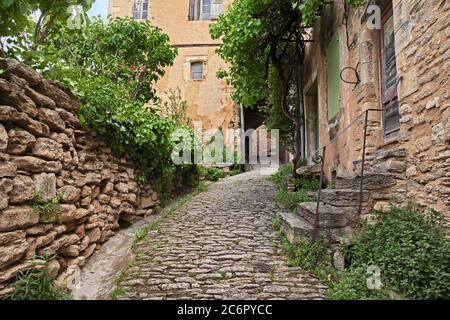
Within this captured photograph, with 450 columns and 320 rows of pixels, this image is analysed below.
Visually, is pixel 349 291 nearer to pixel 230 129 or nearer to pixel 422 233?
pixel 422 233

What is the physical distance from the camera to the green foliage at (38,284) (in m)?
2.22

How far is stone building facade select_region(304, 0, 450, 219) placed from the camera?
2.57 meters

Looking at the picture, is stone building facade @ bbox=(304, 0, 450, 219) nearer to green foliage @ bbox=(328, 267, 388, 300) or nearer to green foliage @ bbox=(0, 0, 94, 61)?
green foliage @ bbox=(328, 267, 388, 300)

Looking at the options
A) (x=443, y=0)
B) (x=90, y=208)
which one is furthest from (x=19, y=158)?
(x=443, y=0)

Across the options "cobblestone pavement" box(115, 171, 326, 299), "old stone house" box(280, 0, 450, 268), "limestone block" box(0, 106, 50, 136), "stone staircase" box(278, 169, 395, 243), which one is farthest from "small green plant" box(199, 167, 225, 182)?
"limestone block" box(0, 106, 50, 136)

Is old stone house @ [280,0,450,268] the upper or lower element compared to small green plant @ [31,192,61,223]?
upper

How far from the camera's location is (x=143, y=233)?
423cm

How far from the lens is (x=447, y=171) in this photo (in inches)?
95.6

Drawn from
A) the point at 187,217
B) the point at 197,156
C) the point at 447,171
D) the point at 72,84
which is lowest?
the point at 187,217

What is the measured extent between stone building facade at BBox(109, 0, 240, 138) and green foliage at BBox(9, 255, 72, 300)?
1029 cm

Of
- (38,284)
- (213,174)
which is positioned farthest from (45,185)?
(213,174)

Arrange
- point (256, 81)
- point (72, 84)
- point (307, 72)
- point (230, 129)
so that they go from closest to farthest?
1. point (72, 84)
2. point (256, 81)
3. point (307, 72)
4. point (230, 129)
